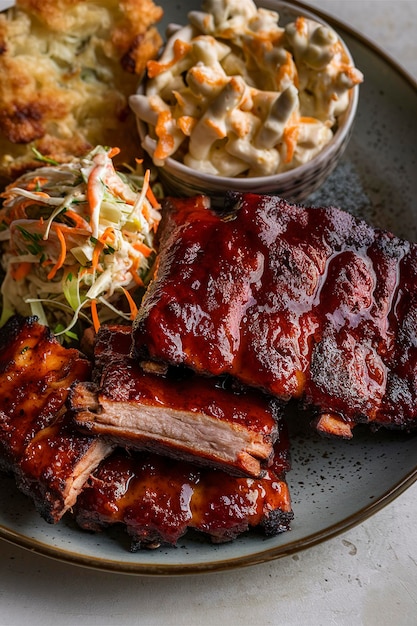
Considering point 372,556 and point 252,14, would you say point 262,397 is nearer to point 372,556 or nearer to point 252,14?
point 372,556

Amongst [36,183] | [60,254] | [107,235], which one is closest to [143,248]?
[107,235]

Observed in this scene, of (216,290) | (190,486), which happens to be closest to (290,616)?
(190,486)

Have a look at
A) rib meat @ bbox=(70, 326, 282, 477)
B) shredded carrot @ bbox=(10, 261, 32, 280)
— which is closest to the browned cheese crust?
shredded carrot @ bbox=(10, 261, 32, 280)

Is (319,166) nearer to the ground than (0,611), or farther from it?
farther from it

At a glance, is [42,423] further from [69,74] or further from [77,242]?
[69,74]

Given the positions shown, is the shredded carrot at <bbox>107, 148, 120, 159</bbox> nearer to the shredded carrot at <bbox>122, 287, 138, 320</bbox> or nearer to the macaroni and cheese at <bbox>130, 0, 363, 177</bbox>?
the macaroni and cheese at <bbox>130, 0, 363, 177</bbox>

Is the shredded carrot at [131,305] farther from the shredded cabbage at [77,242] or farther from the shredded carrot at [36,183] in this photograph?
the shredded carrot at [36,183]

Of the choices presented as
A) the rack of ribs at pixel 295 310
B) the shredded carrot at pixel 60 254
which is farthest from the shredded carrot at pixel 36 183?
the rack of ribs at pixel 295 310
